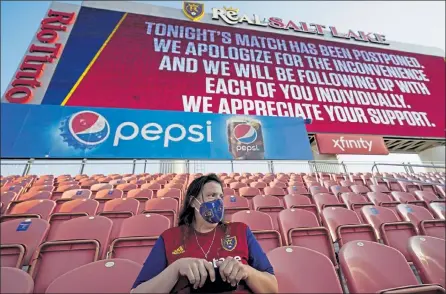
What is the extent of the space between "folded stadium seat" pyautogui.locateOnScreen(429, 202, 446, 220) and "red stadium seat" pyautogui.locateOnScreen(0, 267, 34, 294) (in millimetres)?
5453

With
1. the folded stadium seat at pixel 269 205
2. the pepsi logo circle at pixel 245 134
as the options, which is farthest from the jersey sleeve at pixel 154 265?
the pepsi logo circle at pixel 245 134

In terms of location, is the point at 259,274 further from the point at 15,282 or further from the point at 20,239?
the point at 20,239

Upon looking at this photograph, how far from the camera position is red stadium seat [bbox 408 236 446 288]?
1.74 meters

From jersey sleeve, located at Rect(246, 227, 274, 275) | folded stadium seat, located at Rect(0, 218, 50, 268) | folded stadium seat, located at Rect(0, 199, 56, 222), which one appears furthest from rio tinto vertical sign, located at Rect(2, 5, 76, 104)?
jersey sleeve, located at Rect(246, 227, 274, 275)

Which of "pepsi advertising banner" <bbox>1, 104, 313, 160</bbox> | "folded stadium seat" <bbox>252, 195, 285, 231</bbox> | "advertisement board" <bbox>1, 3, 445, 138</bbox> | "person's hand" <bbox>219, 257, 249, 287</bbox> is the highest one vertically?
"advertisement board" <bbox>1, 3, 445, 138</bbox>

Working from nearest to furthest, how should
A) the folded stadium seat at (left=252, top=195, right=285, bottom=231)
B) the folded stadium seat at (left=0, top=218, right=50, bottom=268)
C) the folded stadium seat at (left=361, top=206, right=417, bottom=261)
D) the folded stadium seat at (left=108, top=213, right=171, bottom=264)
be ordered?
the folded stadium seat at (left=0, top=218, right=50, bottom=268) → the folded stadium seat at (left=108, top=213, right=171, bottom=264) → the folded stadium seat at (left=361, top=206, right=417, bottom=261) → the folded stadium seat at (left=252, top=195, right=285, bottom=231)

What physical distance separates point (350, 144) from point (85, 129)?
1076 centimetres

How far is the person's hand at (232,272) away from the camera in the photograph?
3.56 ft

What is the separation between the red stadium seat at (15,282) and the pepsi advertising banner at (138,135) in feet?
9.47

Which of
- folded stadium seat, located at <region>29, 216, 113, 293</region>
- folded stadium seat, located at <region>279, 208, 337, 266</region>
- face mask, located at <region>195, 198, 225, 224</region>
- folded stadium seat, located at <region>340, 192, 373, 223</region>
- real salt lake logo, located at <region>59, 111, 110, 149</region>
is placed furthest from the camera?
real salt lake logo, located at <region>59, 111, 110, 149</region>

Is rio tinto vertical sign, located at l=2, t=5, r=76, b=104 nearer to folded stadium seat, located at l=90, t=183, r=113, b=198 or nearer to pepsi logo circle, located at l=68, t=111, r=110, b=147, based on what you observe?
folded stadium seat, located at l=90, t=183, r=113, b=198

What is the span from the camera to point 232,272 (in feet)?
3.59

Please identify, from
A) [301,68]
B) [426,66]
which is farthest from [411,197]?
[426,66]

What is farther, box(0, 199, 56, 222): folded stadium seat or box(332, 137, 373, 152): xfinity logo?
box(332, 137, 373, 152): xfinity logo
